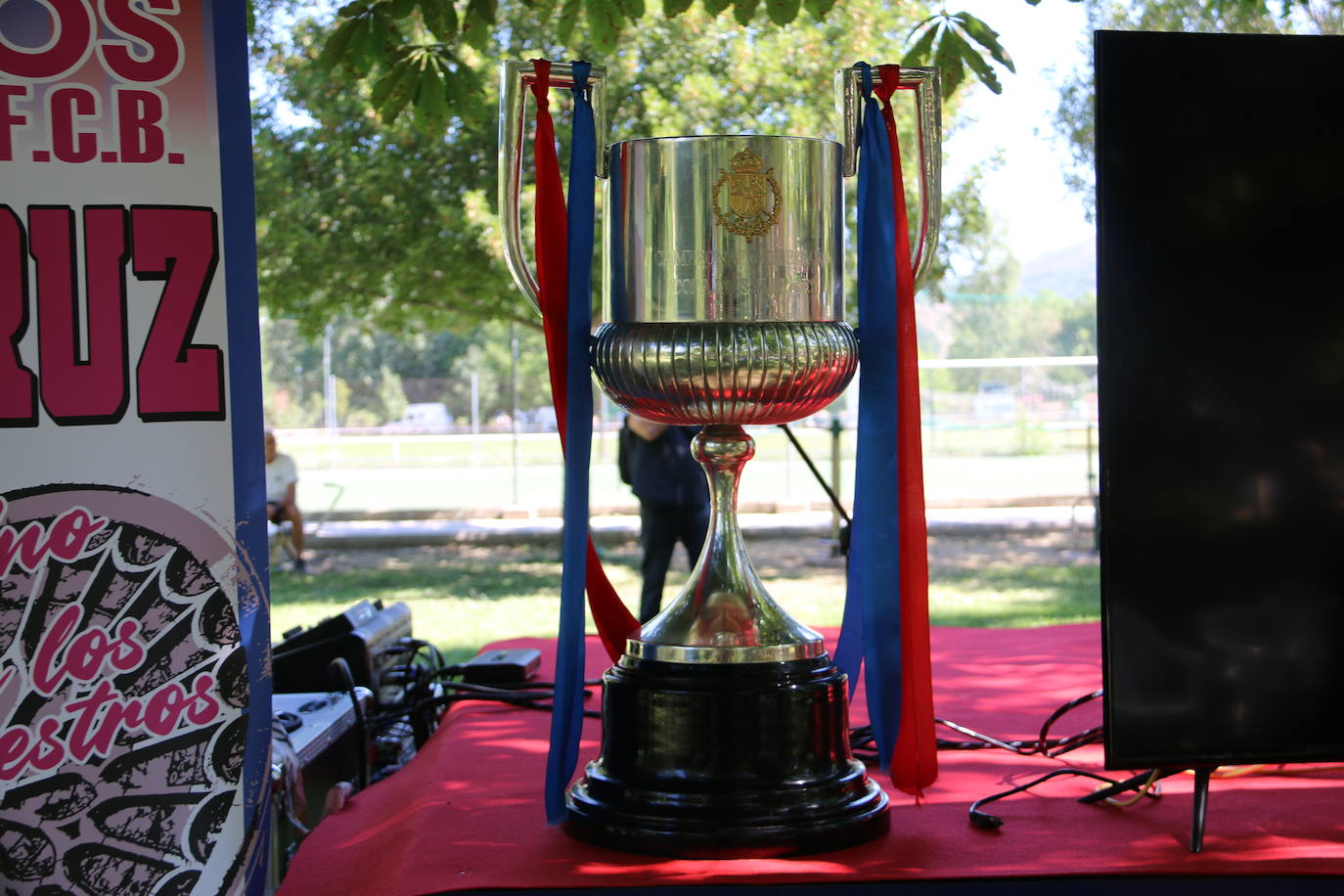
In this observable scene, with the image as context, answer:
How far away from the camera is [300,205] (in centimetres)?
1016

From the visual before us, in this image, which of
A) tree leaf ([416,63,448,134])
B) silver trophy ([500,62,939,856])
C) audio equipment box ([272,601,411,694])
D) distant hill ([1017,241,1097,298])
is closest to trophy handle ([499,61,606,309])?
silver trophy ([500,62,939,856])

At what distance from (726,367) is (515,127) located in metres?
0.50

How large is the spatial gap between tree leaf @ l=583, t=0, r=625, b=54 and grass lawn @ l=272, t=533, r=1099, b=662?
12.5 ft

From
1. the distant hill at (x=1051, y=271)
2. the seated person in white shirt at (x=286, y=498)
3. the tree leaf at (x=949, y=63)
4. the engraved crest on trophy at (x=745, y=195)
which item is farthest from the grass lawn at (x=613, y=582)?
the distant hill at (x=1051, y=271)

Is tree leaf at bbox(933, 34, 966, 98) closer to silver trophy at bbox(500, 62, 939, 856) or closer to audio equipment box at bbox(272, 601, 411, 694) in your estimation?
silver trophy at bbox(500, 62, 939, 856)

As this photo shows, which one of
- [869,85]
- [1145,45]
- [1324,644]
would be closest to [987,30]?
[869,85]

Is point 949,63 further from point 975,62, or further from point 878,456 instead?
point 878,456

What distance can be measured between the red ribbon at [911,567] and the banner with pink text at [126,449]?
0.93 meters

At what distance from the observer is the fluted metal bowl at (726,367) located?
1.93 metres

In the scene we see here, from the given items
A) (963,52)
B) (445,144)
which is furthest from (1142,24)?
(963,52)

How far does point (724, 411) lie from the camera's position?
199cm

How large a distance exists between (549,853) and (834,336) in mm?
836

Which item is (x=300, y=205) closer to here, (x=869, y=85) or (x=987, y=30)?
(x=987, y=30)

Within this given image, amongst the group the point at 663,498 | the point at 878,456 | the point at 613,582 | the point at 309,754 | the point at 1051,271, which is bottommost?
the point at 613,582
